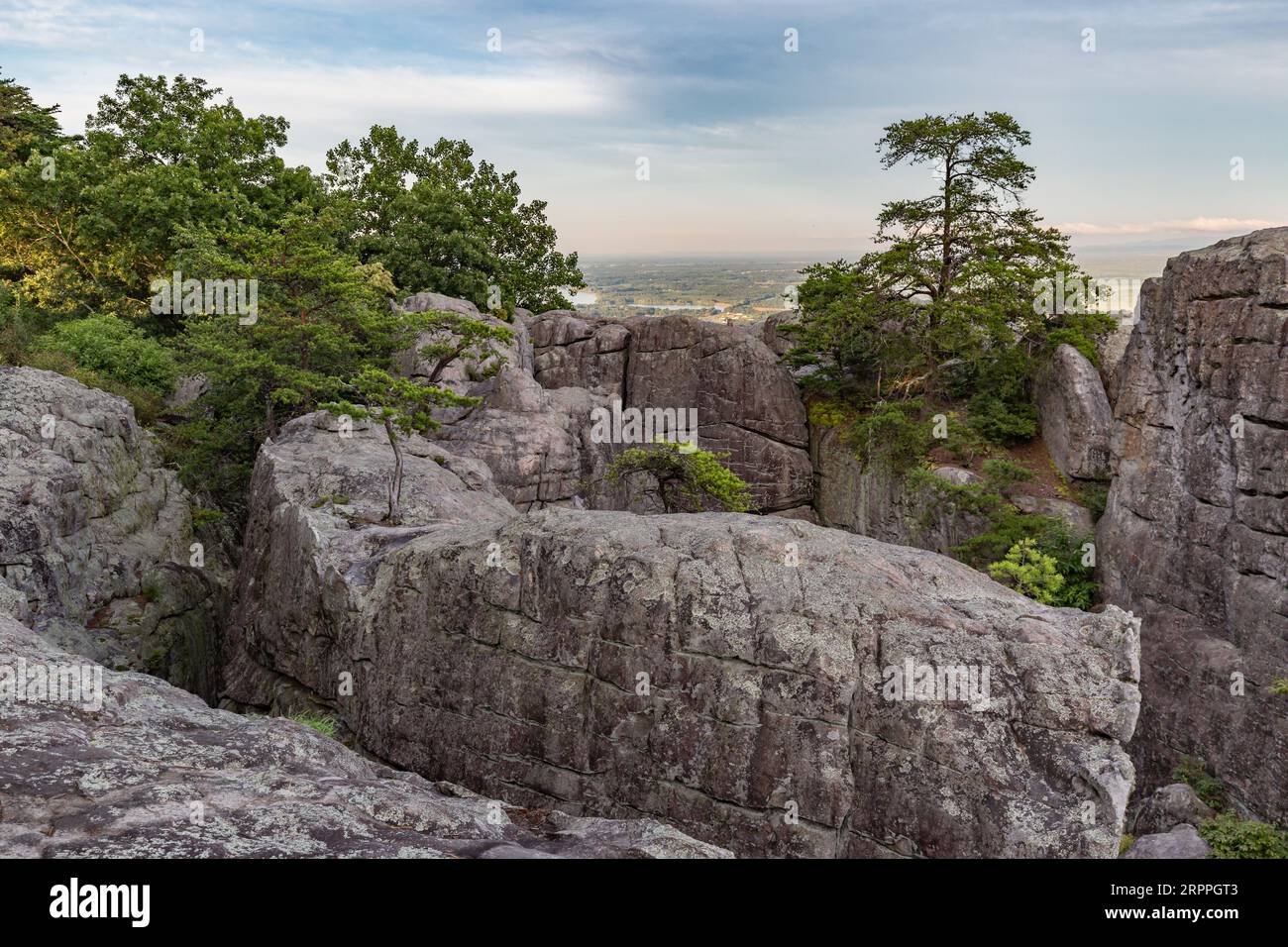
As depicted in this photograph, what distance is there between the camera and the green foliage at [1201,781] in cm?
1980

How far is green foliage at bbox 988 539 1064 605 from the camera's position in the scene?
20.9 metres

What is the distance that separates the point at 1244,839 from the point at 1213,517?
25.4 ft

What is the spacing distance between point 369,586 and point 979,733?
993cm

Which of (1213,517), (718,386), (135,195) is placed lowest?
(1213,517)

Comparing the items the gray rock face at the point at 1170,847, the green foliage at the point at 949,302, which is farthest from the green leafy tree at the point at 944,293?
the gray rock face at the point at 1170,847

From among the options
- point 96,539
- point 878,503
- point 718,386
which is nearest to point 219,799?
point 96,539

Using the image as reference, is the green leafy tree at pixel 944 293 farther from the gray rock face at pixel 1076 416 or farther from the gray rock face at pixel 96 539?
the gray rock face at pixel 96 539

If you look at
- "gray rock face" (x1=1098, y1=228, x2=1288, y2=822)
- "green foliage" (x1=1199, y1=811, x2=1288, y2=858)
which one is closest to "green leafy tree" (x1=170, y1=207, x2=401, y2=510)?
"gray rock face" (x1=1098, y1=228, x2=1288, y2=822)

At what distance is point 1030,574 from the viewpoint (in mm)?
20938

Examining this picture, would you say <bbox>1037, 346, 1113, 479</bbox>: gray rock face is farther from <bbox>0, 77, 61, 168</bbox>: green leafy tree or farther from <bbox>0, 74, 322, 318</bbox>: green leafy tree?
<bbox>0, 77, 61, 168</bbox>: green leafy tree

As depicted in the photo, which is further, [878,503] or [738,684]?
[878,503]

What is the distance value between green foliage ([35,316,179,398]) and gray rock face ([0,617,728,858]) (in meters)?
21.2

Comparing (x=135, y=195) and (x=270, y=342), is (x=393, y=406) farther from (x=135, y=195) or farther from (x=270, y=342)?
(x=135, y=195)

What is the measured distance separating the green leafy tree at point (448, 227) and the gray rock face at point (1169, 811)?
1236 inches
